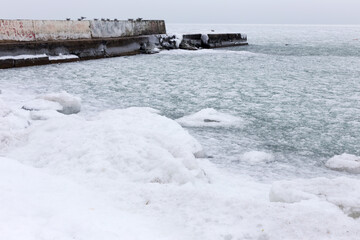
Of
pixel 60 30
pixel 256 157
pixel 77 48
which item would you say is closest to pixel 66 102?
pixel 256 157

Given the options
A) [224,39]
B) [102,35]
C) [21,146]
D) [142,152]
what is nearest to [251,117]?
[142,152]

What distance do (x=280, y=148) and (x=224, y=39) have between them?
19.9 meters

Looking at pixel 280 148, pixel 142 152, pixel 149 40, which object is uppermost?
pixel 149 40

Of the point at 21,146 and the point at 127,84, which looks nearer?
the point at 21,146

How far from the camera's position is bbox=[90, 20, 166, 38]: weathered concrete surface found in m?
13.9

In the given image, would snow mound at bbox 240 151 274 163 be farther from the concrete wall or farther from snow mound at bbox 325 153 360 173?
the concrete wall

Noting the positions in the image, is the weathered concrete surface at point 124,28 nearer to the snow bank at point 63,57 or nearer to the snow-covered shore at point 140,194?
the snow bank at point 63,57

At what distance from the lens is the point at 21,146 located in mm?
3387

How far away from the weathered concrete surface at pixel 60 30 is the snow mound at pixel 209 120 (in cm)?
791

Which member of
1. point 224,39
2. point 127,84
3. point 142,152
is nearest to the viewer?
point 142,152

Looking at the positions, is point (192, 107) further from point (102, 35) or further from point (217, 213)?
point (102, 35)

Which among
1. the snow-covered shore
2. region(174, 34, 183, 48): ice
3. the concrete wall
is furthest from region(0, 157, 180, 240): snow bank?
region(174, 34, 183, 48): ice

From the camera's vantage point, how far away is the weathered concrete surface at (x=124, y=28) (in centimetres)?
1390

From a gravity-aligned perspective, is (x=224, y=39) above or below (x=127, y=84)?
above
